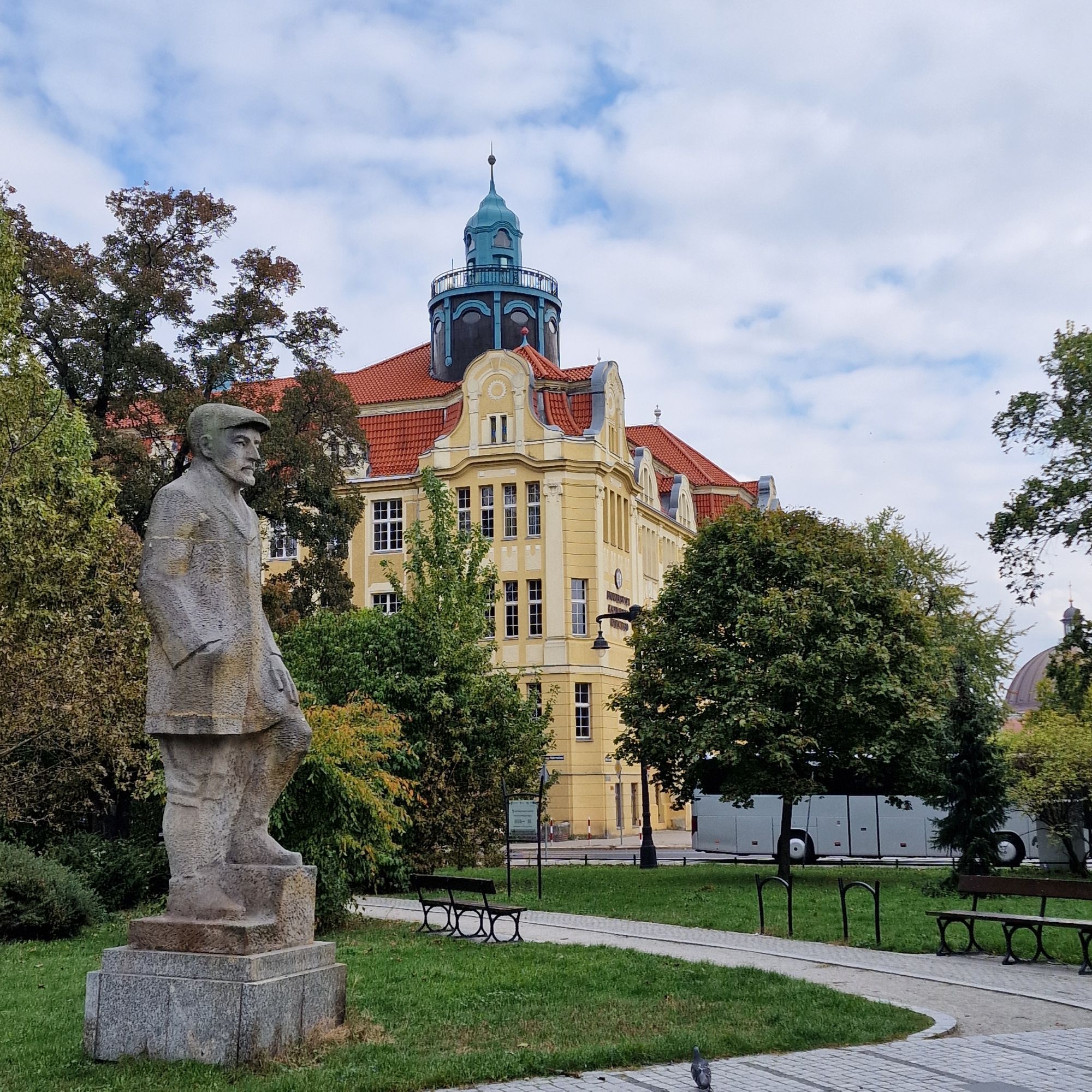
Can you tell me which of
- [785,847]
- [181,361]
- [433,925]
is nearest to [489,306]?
[181,361]

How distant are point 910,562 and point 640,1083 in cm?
4473

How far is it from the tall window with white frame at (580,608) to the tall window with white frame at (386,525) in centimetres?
775

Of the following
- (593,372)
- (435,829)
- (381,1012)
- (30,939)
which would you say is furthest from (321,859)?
(593,372)

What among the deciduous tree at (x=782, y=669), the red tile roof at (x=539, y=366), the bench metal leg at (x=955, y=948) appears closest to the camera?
the bench metal leg at (x=955, y=948)

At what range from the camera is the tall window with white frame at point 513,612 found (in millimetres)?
50750

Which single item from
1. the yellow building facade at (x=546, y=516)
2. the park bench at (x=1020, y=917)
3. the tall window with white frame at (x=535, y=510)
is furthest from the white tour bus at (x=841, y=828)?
the park bench at (x=1020, y=917)

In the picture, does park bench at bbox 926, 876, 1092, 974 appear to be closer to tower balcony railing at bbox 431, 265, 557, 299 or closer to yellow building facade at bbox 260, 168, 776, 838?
yellow building facade at bbox 260, 168, 776, 838

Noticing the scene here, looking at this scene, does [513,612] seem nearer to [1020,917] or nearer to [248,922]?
[1020,917]

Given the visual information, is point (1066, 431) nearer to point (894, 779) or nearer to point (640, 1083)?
point (894, 779)

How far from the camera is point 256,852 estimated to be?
9477 millimetres

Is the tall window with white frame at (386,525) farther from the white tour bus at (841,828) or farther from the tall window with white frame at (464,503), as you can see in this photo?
the white tour bus at (841,828)

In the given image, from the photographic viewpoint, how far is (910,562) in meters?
51.2

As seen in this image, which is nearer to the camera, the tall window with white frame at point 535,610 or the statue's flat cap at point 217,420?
the statue's flat cap at point 217,420

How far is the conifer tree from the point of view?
24.8 meters
